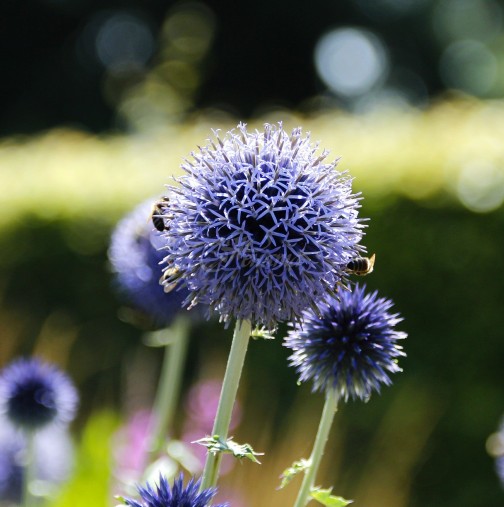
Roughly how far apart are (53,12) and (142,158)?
54.9ft

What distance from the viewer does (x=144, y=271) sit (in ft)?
12.4

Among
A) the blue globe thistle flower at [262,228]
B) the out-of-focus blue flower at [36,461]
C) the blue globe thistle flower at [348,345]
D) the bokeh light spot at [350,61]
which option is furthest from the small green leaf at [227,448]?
the bokeh light spot at [350,61]

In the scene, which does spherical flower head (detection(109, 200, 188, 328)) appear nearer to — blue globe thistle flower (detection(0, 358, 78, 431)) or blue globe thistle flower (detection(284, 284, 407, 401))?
blue globe thistle flower (detection(0, 358, 78, 431))

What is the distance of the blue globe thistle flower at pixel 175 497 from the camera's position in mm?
1786

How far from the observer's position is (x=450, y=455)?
5988 millimetres

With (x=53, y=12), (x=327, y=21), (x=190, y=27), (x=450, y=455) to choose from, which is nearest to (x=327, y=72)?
(x=327, y=21)

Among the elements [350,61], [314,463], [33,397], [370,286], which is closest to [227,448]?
[314,463]

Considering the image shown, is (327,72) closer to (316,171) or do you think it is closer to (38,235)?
(38,235)

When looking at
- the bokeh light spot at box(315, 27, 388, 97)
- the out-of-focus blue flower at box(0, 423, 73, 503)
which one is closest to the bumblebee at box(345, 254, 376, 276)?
the out-of-focus blue flower at box(0, 423, 73, 503)

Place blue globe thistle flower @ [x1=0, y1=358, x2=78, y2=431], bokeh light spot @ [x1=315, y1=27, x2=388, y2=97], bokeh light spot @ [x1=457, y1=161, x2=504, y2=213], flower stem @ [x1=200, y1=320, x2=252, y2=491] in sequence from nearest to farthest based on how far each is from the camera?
flower stem @ [x1=200, y1=320, x2=252, y2=491]
blue globe thistle flower @ [x1=0, y1=358, x2=78, y2=431]
bokeh light spot @ [x1=457, y1=161, x2=504, y2=213]
bokeh light spot @ [x1=315, y1=27, x2=388, y2=97]

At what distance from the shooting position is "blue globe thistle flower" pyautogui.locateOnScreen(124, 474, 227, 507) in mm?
1786

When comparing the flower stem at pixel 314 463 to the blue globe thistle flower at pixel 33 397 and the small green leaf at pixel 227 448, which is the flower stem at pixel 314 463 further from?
the blue globe thistle flower at pixel 33 397

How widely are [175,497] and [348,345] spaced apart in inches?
28.6

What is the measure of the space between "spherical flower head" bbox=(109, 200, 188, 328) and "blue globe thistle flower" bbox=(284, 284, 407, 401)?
1.30m
